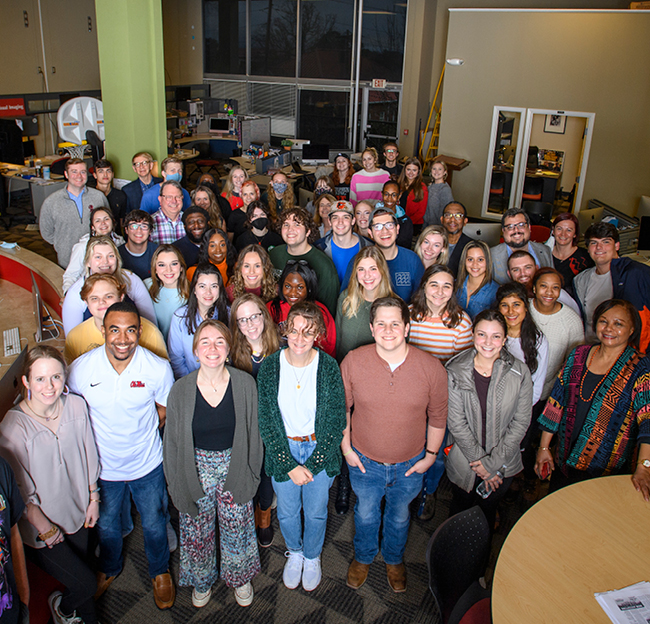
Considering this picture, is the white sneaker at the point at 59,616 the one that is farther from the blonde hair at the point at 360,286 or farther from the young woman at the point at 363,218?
the young woman at the point at 363,218

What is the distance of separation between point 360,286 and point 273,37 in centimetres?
1127

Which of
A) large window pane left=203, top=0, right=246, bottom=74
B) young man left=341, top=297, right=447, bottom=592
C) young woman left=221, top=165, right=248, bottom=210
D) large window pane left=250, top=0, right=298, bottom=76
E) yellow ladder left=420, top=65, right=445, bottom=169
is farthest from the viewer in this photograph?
large window pane left=203, top=0, right=246, bottom=74

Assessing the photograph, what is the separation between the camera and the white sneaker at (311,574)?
117 inches

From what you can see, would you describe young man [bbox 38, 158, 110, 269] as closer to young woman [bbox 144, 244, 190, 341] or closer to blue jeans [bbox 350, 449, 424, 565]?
young woman [bbox 144, 244, 190, 341]

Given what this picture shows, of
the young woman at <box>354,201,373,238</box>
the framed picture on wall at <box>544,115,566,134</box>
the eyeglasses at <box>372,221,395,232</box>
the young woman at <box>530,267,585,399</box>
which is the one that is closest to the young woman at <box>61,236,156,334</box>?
the eyeglasses at <box>372,221,395,232</box>

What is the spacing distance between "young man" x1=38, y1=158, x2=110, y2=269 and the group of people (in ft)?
5.95

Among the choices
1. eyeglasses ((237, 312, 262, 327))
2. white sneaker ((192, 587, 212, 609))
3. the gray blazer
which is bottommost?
white sneaker ((192, 587, 212, 609))

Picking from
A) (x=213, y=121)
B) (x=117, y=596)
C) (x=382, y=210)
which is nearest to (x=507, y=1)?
(x=213, y=121)

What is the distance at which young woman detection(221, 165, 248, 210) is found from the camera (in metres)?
5.48

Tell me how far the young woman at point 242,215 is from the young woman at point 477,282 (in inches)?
78.4

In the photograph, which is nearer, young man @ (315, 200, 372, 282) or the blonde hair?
the blonde hair

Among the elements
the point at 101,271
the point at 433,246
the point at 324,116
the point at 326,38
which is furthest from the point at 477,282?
the point at 326,38

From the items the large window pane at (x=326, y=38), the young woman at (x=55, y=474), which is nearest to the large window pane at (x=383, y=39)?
the large window pane at (x=326, y=38)

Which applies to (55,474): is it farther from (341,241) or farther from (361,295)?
(341,241)
